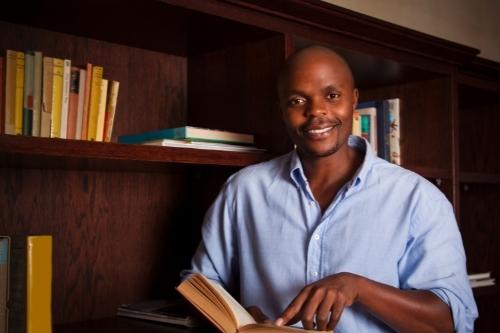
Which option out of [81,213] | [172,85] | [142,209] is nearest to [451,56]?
[172,85]

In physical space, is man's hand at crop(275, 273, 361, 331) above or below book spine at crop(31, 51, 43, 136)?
below

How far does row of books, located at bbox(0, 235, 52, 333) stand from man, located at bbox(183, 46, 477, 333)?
1.57 ft

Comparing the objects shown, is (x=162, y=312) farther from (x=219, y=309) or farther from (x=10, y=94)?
(x=10, y=94)

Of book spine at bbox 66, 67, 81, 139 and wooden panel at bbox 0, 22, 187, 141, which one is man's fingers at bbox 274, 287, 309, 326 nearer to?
book spine at bbox 66, 67, 81, 139

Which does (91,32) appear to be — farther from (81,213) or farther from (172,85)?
(81,213)

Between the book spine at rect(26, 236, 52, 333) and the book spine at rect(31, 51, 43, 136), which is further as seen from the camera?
the book spine at rect(31, 51, 43, 136)

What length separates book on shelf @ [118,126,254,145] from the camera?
5.31 ft

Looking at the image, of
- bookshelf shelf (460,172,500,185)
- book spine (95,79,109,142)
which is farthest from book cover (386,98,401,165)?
book spine (95,79,109,142)

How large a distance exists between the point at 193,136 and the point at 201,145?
0.03 m

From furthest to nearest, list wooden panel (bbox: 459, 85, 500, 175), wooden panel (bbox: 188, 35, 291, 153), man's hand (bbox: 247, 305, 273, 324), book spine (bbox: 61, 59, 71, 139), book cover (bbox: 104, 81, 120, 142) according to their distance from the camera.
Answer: wooden panel (bbox: 459, 85, 500, 175)
wooden panel (bbox: 188, 35, 291, 153)
book cover (bbox: 104, 81, 120, 142)
book spine (bbox: 61, 59, 71, 139)
man's hand (bbox: 247, 305, 273, 324)

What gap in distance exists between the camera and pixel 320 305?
→ 1.25m

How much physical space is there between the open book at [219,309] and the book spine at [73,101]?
516mm

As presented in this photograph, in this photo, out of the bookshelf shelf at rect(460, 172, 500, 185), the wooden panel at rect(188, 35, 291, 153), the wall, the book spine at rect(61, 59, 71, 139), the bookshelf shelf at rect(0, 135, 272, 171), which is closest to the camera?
the bookshelf shelf at rect(0, 135, 272, 171)

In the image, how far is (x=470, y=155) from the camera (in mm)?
2900
